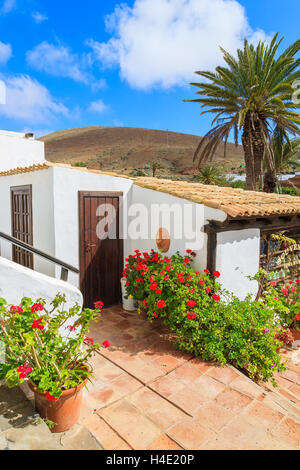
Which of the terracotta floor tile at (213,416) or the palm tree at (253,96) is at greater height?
the palm tree at (253,96)

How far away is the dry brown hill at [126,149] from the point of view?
47.2m

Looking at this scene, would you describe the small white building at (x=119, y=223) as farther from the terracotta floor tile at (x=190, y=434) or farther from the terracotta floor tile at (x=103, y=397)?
the terracotta floor tile at (x=190, y=434)

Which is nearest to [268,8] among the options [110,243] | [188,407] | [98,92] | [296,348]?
[110,243]

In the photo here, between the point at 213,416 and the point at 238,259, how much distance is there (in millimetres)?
3309

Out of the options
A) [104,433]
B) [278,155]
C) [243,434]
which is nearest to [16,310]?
[104,433]

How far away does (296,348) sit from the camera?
5.99m

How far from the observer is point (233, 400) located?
3707 millimetres

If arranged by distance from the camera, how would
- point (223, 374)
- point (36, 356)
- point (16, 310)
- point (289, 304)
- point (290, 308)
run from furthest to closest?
point (289, 304)
point (290, 308)
point (223, 374)
point (16, 310)
point (36, 356)

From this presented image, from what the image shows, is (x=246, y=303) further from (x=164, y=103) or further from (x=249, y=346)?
(x=164, y=103)

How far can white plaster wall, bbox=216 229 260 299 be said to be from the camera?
18.4 ft

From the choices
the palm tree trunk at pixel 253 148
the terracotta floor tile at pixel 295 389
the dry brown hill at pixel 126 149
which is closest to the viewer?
the terracotta floor tile at pixel 295 389

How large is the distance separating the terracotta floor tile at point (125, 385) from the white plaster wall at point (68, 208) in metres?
2.56

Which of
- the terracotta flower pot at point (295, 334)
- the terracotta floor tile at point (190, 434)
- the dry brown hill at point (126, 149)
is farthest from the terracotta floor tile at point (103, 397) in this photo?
the dry brown hill at point (126, 149)

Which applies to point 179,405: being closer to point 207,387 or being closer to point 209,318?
point 207,387
